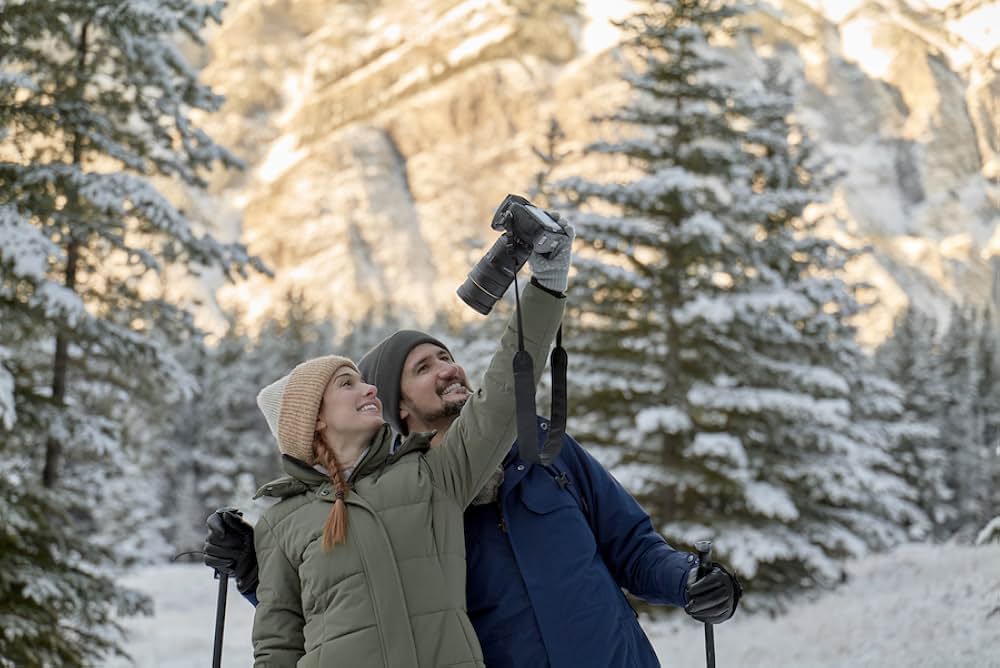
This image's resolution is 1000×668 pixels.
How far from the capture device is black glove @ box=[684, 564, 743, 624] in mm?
3180

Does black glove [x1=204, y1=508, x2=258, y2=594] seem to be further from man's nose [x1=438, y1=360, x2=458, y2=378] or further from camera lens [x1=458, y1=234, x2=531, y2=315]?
camera lens [x1=458, y1=234, x2=531, y2=315]

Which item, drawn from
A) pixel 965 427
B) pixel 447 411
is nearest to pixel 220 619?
pixel 447 411

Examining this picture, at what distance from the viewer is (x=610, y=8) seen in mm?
169000

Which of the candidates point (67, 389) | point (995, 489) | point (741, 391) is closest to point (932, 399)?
point (995, 489)

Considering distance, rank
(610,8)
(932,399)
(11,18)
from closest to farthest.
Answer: (11,18) < (932,399) < (610,8)

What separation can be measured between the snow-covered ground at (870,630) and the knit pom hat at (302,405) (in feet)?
12.8

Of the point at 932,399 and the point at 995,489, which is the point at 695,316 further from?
the point at 995,489

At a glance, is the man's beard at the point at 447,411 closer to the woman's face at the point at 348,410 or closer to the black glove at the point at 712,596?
the woman's face at the point at 348,410

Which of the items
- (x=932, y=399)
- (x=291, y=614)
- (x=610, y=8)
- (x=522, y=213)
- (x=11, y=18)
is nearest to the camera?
(x=522, y=213)

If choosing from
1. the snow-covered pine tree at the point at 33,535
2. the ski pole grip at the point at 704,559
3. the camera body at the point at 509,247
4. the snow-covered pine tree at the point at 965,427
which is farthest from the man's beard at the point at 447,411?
the snow-covered pine tree at the point at 965,427

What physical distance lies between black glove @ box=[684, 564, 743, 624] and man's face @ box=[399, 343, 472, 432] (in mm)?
985

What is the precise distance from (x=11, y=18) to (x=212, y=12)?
1.62 metres

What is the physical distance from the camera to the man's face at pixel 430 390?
11.9ft

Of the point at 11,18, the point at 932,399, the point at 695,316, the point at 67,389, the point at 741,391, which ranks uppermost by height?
the point at 11,18
